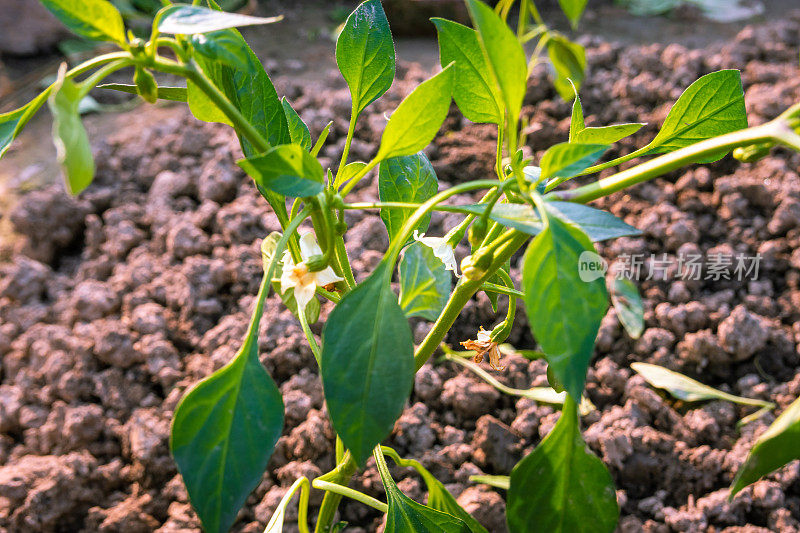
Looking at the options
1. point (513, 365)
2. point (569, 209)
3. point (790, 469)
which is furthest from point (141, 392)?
point (790, 469)

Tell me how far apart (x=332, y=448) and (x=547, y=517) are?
49 centimetres

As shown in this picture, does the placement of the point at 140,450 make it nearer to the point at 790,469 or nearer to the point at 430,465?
the point at 430,465

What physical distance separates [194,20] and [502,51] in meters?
0.22

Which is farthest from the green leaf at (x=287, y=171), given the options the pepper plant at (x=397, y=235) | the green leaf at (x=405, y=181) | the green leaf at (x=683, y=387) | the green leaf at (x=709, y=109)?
the green leaf at (x=683, y=387)

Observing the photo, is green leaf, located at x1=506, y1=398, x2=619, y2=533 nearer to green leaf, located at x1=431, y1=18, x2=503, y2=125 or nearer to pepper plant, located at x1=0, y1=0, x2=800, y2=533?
pepper plant, located at x1=0, y1=0, x2=800, y2=533

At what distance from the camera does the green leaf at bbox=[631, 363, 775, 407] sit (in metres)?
1.06

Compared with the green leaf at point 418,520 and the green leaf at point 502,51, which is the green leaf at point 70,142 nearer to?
the green leaf at point 502,51

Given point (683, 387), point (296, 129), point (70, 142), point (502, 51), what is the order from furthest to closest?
point (683, 387) → point (296, 129) → point (502, 51) → point (70, 142)

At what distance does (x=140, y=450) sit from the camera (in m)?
1.01

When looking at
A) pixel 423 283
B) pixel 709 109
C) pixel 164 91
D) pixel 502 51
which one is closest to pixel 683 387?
pixel 709 109

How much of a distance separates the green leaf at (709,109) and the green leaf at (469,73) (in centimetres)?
16

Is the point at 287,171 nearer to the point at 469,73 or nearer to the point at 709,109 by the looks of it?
the point at 469,73

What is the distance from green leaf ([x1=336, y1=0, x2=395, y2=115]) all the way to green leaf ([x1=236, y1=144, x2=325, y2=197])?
183 millimetres

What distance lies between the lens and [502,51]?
49cm
